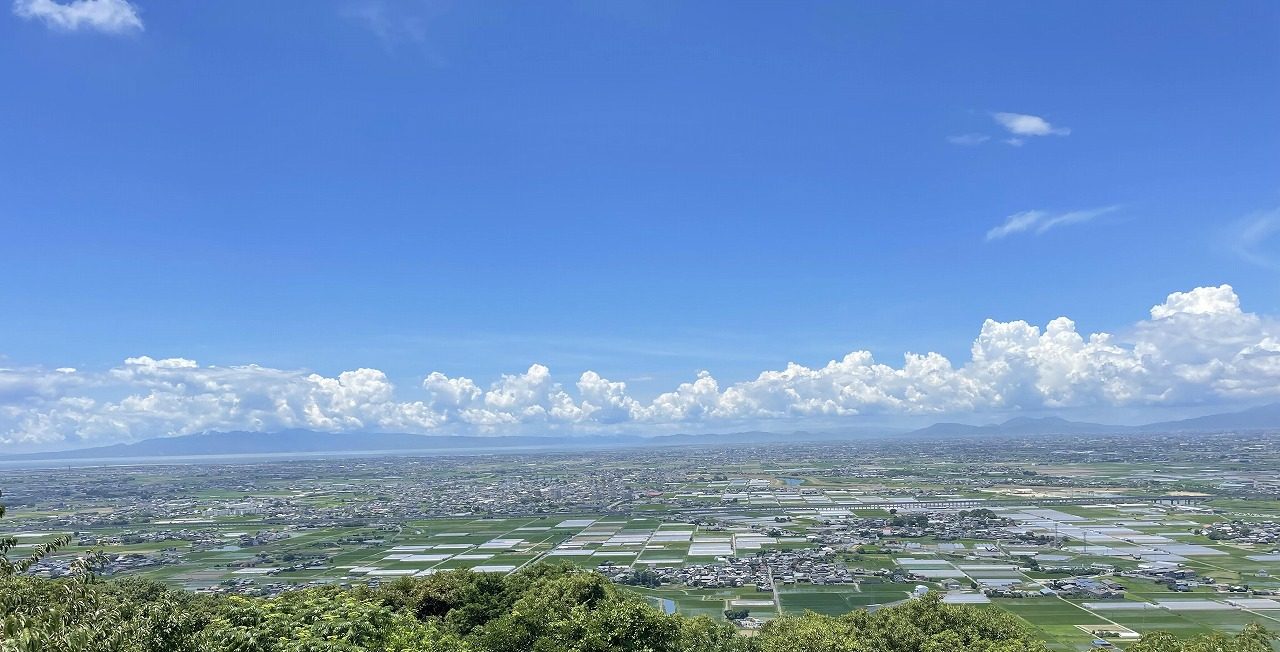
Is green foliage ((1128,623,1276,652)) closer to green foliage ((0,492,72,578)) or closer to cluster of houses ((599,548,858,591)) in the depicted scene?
green foliage ((0,492,72,578))

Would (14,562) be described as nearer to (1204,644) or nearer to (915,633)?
(915,633)

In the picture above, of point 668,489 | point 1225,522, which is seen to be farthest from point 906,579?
point 668,489

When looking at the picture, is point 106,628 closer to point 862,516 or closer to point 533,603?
point 533,603

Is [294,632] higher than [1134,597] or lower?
higher

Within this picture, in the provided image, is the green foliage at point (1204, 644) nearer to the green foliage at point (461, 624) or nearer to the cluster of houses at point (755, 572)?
the green foliage at point (461, 624)

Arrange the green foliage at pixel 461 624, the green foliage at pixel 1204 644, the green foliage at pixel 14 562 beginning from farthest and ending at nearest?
the green foliage at pixel 1204 644 < the green foliage at pixel 461 624 < the green foliage at pixel 14 562

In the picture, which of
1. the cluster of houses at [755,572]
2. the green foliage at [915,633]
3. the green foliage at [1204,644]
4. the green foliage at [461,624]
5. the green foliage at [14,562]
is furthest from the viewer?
the cluster of houses at [755,572]

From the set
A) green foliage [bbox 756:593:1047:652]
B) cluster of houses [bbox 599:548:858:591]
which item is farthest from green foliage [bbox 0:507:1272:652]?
cluster of houses [bbox 599:548:858:591]

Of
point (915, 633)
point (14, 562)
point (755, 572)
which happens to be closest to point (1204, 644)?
point (915, 633)

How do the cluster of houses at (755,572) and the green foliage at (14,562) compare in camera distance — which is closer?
the green foliage at (14,562)

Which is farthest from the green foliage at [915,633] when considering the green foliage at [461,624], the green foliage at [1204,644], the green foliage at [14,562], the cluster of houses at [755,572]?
the cluster of houses at [755,572]

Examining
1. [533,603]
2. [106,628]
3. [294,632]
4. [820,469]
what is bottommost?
[820,469]
